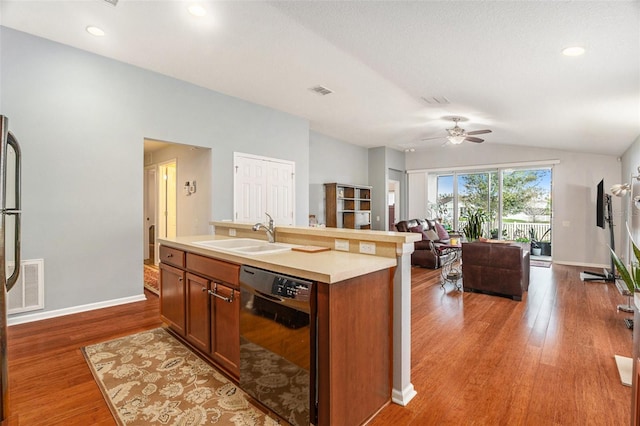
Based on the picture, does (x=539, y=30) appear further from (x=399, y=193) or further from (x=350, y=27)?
(x=399, y=193)

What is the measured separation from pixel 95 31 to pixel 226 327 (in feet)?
11.1

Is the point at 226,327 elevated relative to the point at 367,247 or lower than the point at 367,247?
lower

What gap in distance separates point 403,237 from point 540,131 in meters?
5.27

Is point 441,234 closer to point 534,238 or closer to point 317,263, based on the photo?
point 534,238

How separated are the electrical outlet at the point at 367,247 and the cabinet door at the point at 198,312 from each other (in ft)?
3.87

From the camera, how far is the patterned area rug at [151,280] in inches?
184

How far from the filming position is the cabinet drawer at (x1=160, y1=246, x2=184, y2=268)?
2.73 metres

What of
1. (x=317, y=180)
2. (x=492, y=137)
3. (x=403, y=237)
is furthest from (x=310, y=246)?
(x=492, y=137)

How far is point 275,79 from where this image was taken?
439cm

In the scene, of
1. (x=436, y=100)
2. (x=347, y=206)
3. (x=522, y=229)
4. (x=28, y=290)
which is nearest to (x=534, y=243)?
(x=522, y=229)

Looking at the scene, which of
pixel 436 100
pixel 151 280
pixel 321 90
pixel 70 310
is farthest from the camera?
pixel 151 280

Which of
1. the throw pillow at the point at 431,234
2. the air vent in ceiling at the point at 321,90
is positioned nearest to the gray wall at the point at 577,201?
the throw pillow at the point at 431,234

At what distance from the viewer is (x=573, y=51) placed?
2.55 meters

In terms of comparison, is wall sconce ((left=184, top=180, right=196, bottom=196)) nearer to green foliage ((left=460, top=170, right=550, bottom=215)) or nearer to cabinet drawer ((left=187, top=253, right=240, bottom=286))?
cabinet drawer ((left=187, top=253, right=240, bottom=286))
